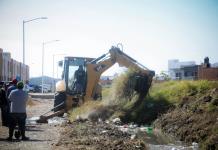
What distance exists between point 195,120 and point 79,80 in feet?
27.4

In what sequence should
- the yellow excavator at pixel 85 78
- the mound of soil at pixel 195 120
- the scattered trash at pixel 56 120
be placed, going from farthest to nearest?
1. the yellow excavator at pixel 85 78
2. the scattered trash at pixel 56 120
3. the mound of soil at pixel 195 120

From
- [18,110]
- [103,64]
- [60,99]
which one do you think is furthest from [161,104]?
[18,110]

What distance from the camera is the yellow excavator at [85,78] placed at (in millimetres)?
20781

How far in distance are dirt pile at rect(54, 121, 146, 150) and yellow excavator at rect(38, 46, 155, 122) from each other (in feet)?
19.5

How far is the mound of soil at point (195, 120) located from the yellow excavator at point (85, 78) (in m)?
2.74

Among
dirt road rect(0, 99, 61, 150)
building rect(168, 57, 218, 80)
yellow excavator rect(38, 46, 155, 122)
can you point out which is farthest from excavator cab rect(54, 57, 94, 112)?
building rect(168, 57, 218, 80)

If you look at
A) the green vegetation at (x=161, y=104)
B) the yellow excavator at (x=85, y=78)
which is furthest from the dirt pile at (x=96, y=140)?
the yellow excavator at (x=85, y=78)

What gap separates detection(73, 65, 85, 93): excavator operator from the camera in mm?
21531

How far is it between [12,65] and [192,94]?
76912mm

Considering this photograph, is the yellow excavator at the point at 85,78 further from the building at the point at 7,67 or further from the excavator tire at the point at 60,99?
the building at the point at 7,67

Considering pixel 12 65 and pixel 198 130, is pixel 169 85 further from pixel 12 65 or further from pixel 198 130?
pixel 12 65

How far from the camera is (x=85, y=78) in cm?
2145

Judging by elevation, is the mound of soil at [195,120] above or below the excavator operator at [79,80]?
below

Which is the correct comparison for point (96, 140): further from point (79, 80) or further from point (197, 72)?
point (197, 72)
